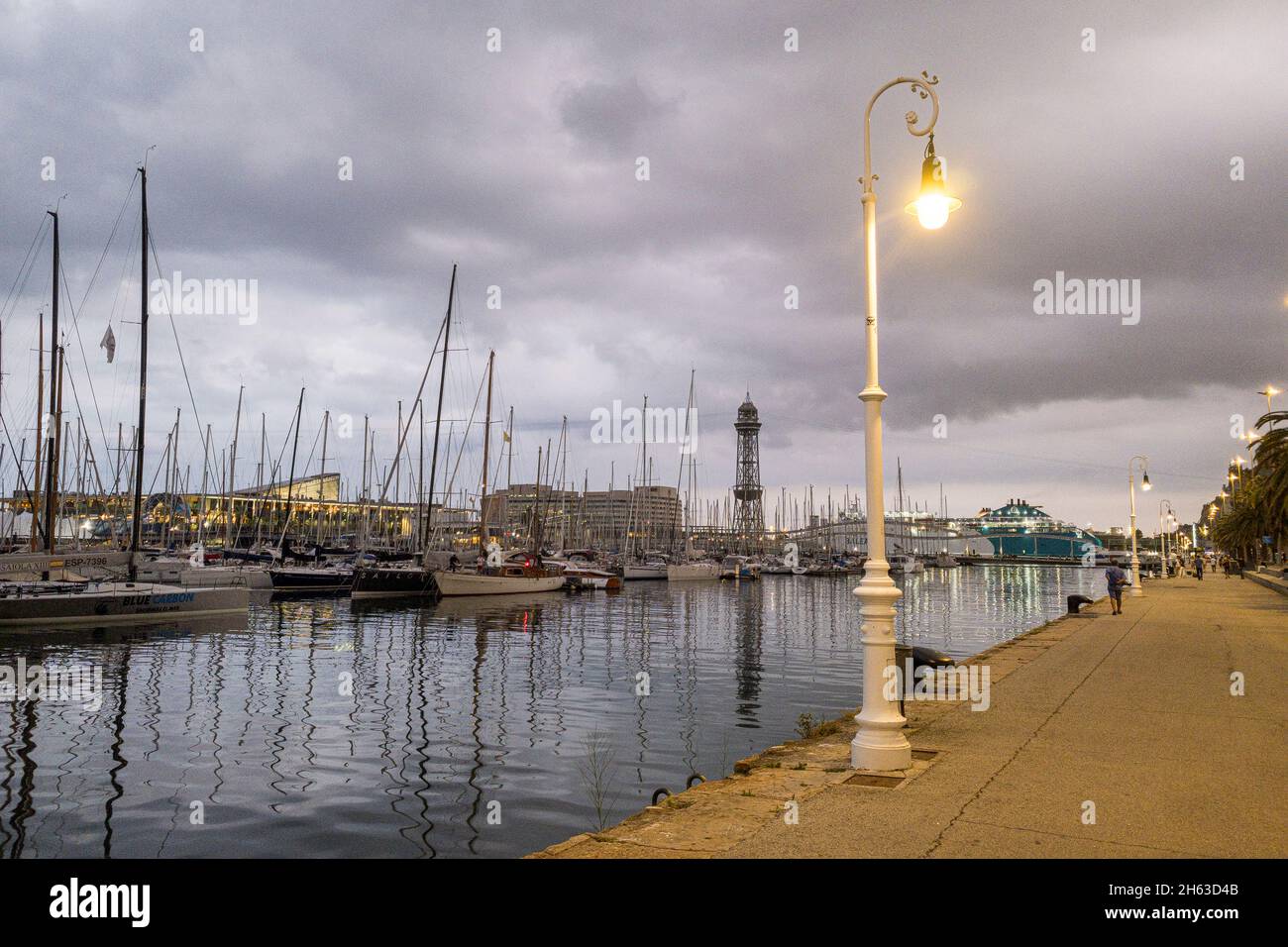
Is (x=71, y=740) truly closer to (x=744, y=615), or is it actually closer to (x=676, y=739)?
(x=676, y=739)

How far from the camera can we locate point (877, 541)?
9500 millimetres

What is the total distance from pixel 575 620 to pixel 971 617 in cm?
2271

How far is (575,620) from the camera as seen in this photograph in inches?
1598

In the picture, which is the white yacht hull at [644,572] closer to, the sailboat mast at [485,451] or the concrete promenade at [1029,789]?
the sailboat mast at [485,451]

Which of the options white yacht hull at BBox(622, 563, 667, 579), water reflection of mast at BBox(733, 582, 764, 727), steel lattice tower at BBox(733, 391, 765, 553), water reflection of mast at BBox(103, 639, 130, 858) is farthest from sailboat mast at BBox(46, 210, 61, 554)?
steel lattice tower at BBox(733, 391, 765, 553)

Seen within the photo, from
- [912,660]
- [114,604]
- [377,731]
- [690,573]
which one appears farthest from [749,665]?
[690,573]

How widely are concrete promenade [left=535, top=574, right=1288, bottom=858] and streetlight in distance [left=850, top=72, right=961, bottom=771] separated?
0.37 metres

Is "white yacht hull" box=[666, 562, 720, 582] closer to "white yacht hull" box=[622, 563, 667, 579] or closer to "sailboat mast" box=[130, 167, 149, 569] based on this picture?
"white yacht hull" box=[622, 563, 667, 579]

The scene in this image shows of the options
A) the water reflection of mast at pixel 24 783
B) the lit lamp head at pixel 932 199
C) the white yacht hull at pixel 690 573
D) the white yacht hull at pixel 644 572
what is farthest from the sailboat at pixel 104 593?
the white yacht hull at pixel 690 573

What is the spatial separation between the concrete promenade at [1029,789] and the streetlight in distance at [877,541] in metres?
0.37

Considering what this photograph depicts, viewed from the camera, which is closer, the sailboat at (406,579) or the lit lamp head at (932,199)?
the lit lamp head at (932,199)

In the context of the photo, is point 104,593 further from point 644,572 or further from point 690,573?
point 690,573

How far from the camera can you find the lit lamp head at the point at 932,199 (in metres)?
9.28

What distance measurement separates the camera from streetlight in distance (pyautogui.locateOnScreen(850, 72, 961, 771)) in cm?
876
